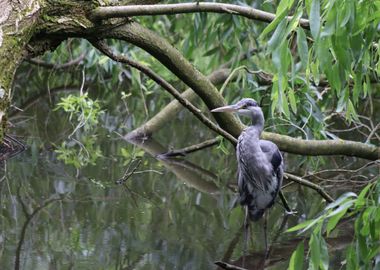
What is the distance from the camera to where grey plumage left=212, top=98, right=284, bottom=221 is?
330cm

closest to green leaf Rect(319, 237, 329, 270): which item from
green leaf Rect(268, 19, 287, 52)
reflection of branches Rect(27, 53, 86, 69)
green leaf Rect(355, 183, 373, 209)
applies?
green leaf Rect(355, 183, 373, 209)

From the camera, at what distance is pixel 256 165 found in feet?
11.3

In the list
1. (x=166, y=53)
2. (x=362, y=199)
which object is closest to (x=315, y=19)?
(x=362, y=199)

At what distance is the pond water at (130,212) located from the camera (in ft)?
10.6

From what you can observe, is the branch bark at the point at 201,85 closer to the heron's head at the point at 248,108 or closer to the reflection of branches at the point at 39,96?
the heron's head at the point at 248,108

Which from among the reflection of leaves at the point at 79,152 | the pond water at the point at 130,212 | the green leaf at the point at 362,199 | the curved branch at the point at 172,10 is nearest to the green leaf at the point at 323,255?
the green leaf at the point at 362,199

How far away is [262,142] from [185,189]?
1.29 metres

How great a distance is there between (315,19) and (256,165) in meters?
1.72

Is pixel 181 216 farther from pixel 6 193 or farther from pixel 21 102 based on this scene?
pixel 21 102

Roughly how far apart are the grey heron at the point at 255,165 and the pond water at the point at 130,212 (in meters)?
0.18

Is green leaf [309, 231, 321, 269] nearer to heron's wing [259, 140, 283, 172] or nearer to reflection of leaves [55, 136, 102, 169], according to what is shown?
heron's wing [259, 140, 283, 172]

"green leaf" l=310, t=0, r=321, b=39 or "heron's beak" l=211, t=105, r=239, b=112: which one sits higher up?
"heron's beak" l=211, t=105, r=239, b=112

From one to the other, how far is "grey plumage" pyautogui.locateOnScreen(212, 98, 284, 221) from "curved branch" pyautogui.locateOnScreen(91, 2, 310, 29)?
45 centimetres

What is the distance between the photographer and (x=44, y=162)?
4957 mm
